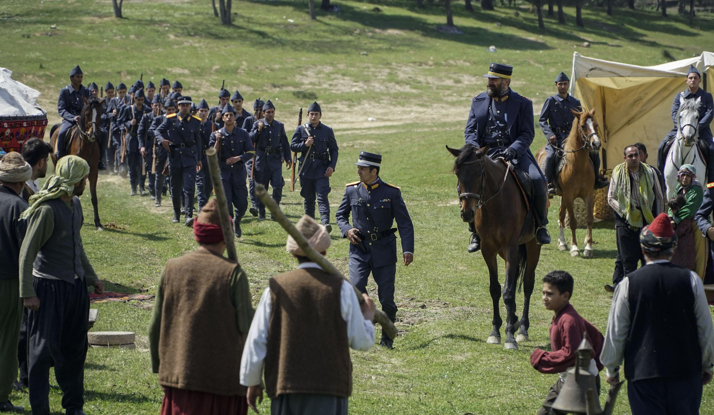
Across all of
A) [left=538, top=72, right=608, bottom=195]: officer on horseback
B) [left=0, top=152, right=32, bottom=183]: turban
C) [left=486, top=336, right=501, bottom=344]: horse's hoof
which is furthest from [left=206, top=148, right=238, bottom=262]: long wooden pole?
[left=538, top=72, right=608, bottom=195]: officer on horseback

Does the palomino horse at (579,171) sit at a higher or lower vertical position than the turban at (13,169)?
lower

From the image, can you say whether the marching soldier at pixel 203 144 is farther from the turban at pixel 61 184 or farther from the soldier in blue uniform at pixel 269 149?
the turban at pixel 61 184

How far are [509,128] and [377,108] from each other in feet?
104

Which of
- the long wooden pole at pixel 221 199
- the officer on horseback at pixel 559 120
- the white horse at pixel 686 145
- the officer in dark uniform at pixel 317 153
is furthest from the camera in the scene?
the officer on horseback at pixel 559 120

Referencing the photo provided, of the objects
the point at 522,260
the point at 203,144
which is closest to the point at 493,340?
the point at 522,260

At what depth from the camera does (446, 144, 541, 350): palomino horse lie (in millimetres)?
8617

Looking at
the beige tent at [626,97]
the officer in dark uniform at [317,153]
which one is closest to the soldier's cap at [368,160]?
the officer in dark uniform at [317,153]

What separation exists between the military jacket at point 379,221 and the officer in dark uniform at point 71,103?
28.0ft

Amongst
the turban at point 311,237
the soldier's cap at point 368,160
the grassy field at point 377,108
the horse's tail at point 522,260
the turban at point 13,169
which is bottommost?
the grassy field at point 377,108

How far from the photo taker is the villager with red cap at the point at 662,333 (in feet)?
16.9

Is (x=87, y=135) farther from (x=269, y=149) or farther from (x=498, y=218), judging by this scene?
(x=498, y=218)

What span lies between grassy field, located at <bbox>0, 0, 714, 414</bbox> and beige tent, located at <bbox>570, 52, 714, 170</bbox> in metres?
2.02

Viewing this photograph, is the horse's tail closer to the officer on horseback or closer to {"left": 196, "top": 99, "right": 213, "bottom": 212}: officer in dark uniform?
the officer on horseback

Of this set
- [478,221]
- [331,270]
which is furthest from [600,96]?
[331,270]
